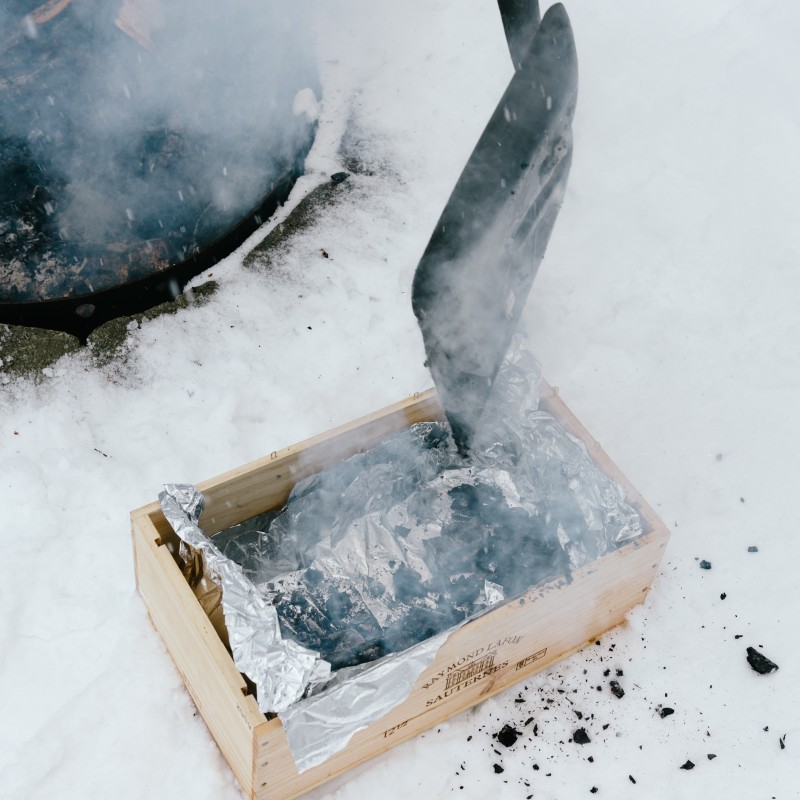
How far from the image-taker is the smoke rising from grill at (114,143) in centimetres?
238

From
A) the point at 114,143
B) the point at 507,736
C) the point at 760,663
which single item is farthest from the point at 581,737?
the point at 114,143

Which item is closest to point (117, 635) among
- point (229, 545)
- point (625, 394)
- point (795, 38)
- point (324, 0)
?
point (229, 545)

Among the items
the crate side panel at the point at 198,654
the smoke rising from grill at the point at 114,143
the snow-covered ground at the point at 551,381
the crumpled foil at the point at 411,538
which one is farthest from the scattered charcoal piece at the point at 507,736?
the smoke rising from grill at the point at 114,143

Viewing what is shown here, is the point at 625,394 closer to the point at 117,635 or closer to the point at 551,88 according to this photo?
the point at 551,88

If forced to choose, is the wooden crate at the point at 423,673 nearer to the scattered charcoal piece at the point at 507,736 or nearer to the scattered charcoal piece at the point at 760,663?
the scattered charcoal piece at the point at 507,736

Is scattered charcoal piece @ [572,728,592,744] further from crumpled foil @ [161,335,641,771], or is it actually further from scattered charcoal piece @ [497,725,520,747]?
crumpled foil @ [161,335,641,771]

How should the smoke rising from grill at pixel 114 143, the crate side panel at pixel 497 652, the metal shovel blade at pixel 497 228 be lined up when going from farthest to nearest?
the smoke rising from grill at pixel 114 143
the crate side panel at pixel 497 652
the metal shovel blade at pixel 497 228

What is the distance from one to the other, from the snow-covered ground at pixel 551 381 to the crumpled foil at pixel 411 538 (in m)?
0.28

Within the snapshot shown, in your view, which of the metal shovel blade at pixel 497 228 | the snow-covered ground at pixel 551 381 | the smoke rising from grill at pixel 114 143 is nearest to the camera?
the metal shovel blade at pixel 497 228

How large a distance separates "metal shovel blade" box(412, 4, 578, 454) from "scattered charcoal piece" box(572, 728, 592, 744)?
644 millimetres

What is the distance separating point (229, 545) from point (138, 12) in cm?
140

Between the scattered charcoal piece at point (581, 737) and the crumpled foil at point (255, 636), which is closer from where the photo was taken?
the crumpled foil at point (255, 636)

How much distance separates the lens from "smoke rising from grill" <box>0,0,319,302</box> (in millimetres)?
2375

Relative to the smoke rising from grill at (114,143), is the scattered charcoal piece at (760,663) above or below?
below
